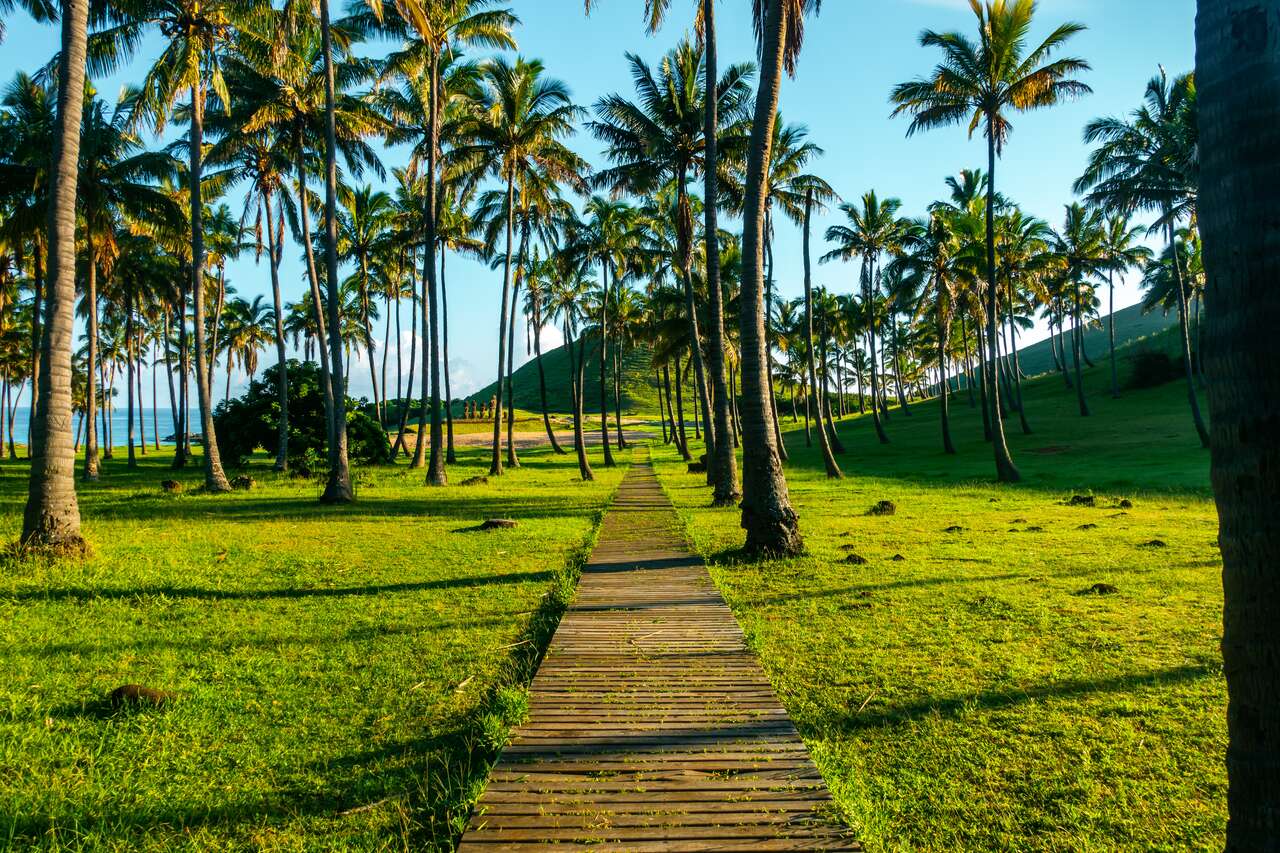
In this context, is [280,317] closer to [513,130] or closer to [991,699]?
[513,130]

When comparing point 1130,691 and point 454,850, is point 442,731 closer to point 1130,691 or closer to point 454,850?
point 454,850

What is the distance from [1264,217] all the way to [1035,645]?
4.59 metres

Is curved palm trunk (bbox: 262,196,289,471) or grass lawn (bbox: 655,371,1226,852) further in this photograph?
curved palm trunk (bbox: 262,196,289,471)

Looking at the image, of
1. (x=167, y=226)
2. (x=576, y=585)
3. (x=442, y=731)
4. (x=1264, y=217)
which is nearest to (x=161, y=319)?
(x=167, y=226)

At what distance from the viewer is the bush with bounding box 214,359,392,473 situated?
29.6 meters

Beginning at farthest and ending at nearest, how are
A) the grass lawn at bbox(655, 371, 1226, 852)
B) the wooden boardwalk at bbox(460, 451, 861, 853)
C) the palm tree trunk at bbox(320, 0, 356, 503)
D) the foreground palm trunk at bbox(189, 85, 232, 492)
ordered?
1. the foreground palm trunk at bbox(189, 85, 232, 492)
2. the palm tree trunk at bbox(320, 0, 356, 503)
3. the grass lawn at bbox(655, 371, 1226, 852)
4. the wooden boardwalk at bbox(460, 451, 861, 853)

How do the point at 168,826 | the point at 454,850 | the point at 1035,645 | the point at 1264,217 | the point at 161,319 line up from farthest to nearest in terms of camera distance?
the point at 161,319, the point at 1035,645, the point at 168,826, the point at 454,850, the point at 1264,217

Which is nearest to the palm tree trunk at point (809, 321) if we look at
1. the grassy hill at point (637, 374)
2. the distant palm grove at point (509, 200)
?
the distant palm grove at point (509, 200)

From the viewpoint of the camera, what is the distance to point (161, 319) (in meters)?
45.6

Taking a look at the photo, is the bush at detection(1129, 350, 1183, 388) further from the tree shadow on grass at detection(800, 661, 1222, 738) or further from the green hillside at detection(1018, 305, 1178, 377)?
the green hillside at detection(1018, 305, 1178, 377)

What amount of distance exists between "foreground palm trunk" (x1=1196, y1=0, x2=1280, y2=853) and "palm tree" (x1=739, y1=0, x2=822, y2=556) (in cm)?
745

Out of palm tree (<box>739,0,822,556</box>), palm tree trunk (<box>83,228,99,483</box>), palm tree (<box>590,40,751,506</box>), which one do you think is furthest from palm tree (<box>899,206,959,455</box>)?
palm tree trunk (<box>83,228,99,483</box>)

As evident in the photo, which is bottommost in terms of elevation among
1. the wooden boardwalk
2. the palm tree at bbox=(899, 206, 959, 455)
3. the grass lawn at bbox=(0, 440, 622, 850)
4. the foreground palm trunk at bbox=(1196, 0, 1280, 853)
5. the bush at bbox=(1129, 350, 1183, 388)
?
the wooden boardwalk

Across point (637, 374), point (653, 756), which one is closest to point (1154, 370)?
point (653, 756)
